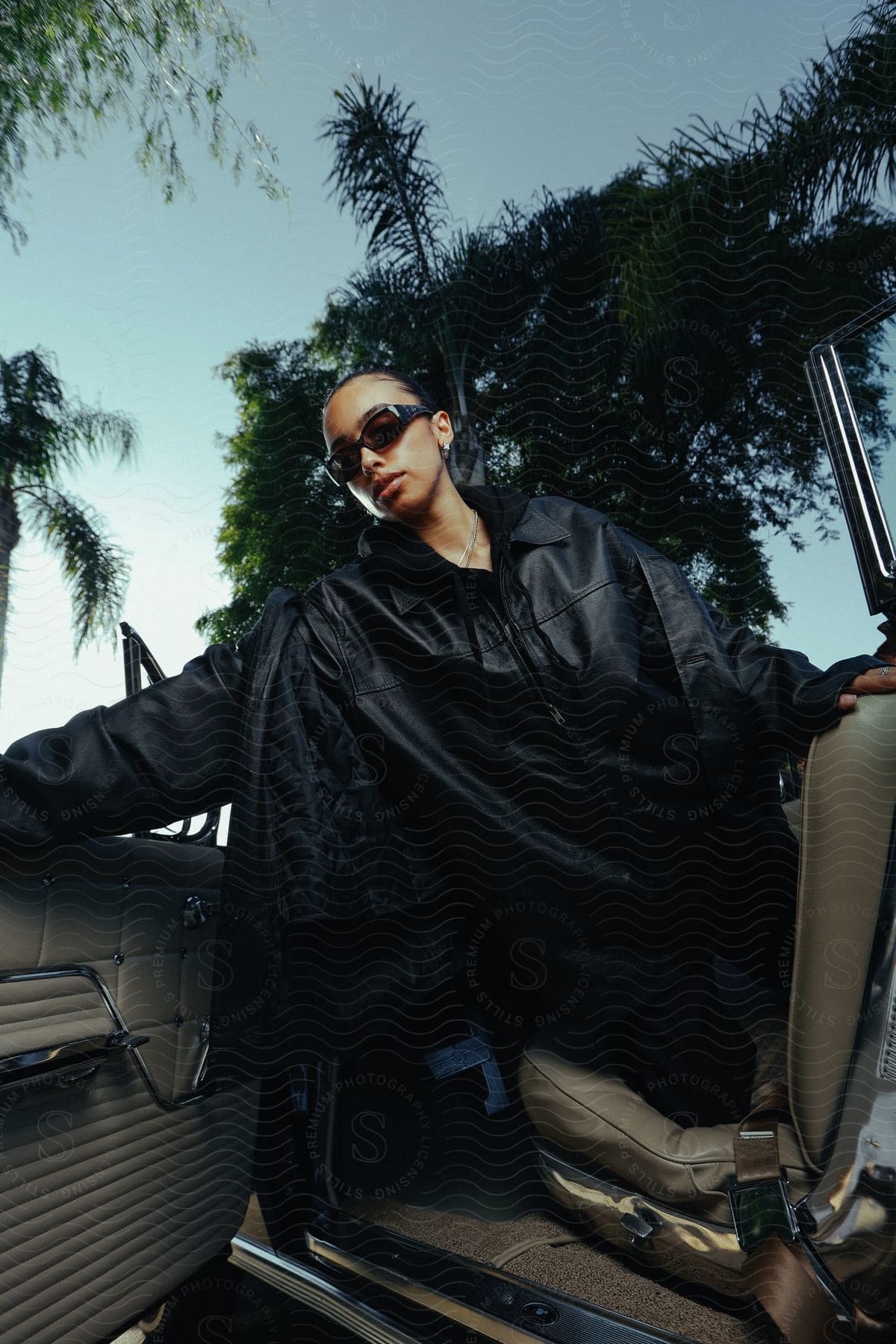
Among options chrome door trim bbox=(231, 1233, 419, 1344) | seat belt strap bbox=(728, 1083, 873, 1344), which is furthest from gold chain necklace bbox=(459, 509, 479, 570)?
chrome door trim bbox=(231, 1233, 419, 1344)

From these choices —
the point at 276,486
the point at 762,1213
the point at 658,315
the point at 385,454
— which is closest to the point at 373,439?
the point at 385,454

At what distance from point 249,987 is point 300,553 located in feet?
10.1

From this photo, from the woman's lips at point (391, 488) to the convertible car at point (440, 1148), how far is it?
23.6 inches

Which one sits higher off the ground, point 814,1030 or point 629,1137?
point 814,1030

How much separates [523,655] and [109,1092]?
2.56 ft

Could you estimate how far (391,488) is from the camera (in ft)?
4.80

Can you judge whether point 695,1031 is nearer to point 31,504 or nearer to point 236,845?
point 236,845

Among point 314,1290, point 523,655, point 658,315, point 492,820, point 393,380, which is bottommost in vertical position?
point 314,1290

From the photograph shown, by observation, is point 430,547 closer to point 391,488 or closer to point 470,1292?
point 391,488

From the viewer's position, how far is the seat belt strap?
2.69ft

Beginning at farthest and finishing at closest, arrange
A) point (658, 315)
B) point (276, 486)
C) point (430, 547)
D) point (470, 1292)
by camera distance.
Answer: point (276, 486)
point (658, 315)
point (430, 547)
point (470, 1292)

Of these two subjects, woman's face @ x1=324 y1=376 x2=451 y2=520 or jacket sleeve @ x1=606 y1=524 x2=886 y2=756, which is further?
woman's face @ x1=324 y1=376 x2=451 y2=520

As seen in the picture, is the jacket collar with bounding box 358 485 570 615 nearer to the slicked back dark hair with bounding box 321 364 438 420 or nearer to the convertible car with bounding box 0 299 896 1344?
the slicked back dark hair with bounding box 321 364 438 420

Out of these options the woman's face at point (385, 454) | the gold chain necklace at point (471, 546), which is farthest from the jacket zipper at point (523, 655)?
the woman's face at point (385, 454)
